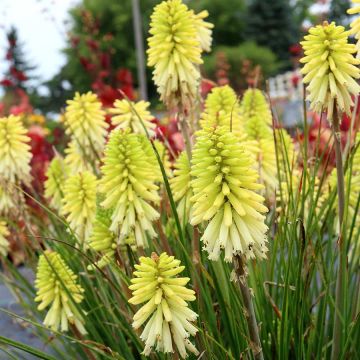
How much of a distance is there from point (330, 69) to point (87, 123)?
4.74 feet

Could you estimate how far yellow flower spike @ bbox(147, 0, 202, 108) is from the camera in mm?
2324

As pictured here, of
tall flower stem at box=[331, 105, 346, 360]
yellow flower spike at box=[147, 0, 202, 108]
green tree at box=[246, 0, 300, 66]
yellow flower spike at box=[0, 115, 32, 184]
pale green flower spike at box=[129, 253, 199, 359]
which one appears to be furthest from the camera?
green tree at box=[246, 0, 300, 66]

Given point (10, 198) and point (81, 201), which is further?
point (10, 198)

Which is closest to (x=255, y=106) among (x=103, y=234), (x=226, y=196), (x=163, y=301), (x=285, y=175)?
(x=285, y=175)

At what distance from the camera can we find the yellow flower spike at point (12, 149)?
2906mm

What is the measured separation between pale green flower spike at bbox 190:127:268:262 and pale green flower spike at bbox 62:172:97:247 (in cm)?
93

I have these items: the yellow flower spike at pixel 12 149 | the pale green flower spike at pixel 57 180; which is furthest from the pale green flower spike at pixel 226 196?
the pale green flower spike at pixel 57 180

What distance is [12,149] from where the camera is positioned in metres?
2.92

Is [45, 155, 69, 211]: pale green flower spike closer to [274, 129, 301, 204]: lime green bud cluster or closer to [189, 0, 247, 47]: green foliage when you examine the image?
[274, 129, 301, 204]: lime green bud cluster

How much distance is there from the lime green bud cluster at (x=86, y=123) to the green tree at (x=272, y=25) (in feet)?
105

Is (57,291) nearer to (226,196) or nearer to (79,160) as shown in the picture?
(226,196)

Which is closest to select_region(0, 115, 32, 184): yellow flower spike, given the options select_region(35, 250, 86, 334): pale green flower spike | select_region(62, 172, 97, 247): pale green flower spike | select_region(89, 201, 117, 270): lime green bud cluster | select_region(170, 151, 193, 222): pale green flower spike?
select_region(62, 172, 97, 247): pale green flower spike

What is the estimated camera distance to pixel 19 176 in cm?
297

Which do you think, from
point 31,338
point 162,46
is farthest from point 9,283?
point 162,46
